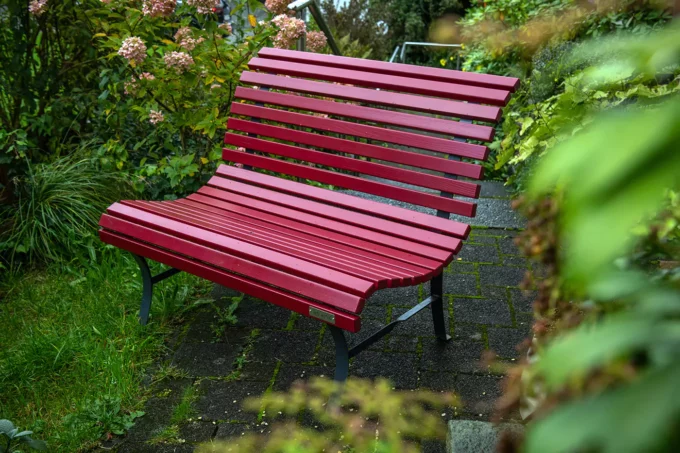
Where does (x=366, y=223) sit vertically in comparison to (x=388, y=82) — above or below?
below

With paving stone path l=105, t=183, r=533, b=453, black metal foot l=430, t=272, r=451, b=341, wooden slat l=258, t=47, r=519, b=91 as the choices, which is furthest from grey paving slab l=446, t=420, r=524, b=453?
wooden slat l=258, t=47, r=519, b=91

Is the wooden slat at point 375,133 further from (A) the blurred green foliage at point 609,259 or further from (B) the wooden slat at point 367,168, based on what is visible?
(A) the blurred green foliage at point 609,259

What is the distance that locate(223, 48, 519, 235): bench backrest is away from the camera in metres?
2.68

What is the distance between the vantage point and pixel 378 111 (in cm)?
294

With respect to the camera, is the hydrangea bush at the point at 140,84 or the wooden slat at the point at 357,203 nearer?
the wooden slat at the point at 357,203

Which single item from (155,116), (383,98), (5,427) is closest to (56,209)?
(155,116)

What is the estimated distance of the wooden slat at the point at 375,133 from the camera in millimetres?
2639

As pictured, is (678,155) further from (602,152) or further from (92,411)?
(92,411)

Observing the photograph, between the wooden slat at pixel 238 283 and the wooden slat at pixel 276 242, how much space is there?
0.15m

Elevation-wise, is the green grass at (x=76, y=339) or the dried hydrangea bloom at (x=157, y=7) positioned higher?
the dried hydrangea bloom at (x=157, y=7)

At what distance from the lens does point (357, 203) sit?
2.92 metres

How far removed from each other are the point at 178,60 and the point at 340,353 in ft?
7.11

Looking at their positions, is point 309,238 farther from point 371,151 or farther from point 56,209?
point 56,209

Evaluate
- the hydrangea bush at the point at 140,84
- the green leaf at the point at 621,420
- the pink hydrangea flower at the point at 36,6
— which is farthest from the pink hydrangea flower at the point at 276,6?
the green leaf at the point at 621,420
